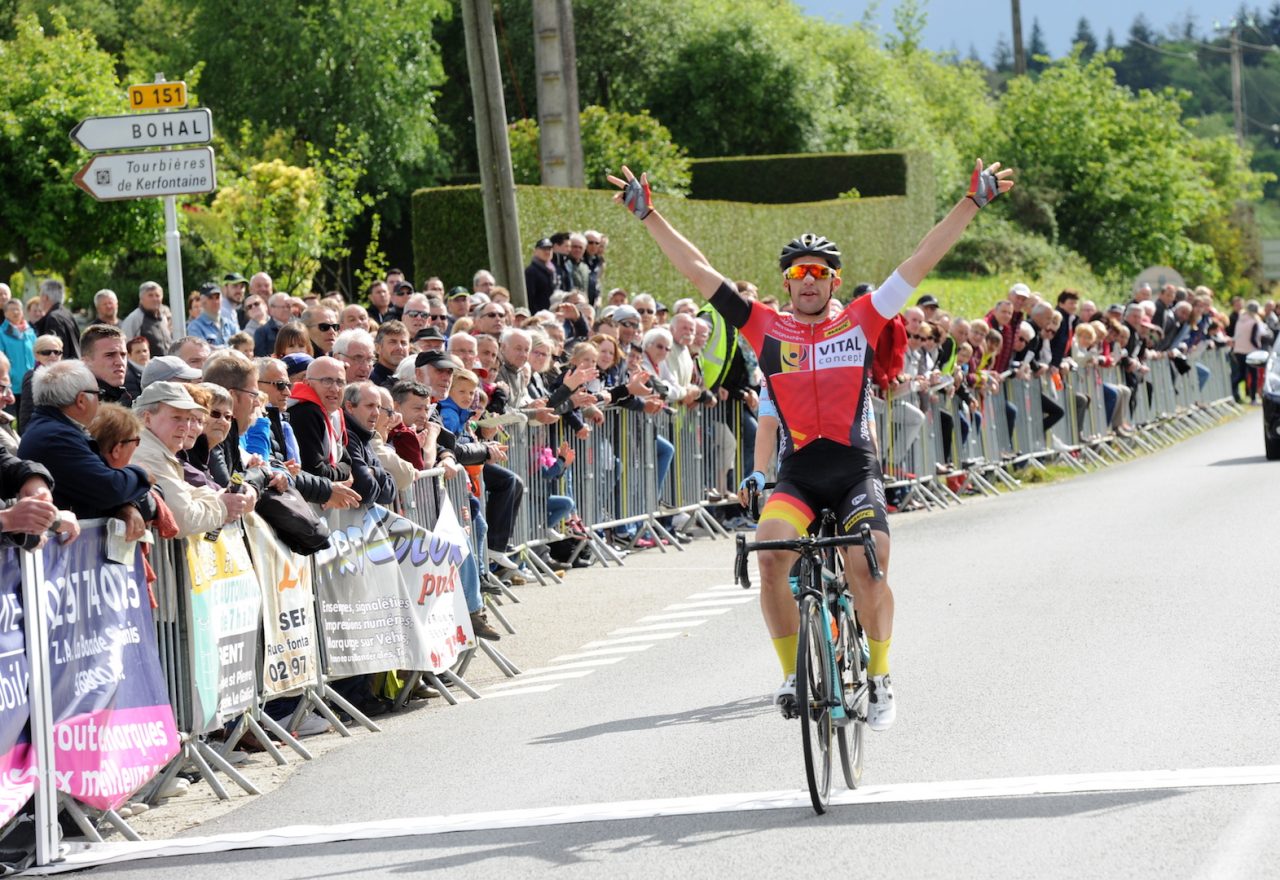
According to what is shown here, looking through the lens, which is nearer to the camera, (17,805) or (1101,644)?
(17,805)

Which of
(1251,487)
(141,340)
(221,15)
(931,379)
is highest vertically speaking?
(221,15)

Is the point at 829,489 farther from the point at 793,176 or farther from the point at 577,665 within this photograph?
the point at 793,176

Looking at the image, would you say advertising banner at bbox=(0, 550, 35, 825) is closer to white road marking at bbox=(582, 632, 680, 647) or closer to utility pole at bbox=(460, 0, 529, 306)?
white road marking at bbox=(582, 632, 680, 647)

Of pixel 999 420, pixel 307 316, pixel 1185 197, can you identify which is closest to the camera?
pixel 307 316

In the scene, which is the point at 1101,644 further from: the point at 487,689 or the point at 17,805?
the point at 17,805

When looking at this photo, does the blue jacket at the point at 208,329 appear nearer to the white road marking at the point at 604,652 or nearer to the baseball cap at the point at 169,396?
the white road marking at the point at 604,652

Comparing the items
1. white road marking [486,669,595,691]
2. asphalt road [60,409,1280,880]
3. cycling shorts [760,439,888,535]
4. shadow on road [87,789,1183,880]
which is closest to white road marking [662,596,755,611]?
asphalt road [60,409,1280,880]

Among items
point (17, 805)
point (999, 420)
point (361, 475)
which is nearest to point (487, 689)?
point (361, 475)

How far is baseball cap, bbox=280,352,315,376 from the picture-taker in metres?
11.9

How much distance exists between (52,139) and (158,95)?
56.2ft

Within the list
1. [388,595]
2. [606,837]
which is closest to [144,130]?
[388,595]

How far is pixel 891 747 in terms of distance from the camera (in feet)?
28.4

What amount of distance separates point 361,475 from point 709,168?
41.6 meters

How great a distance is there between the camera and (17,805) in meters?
7.27
